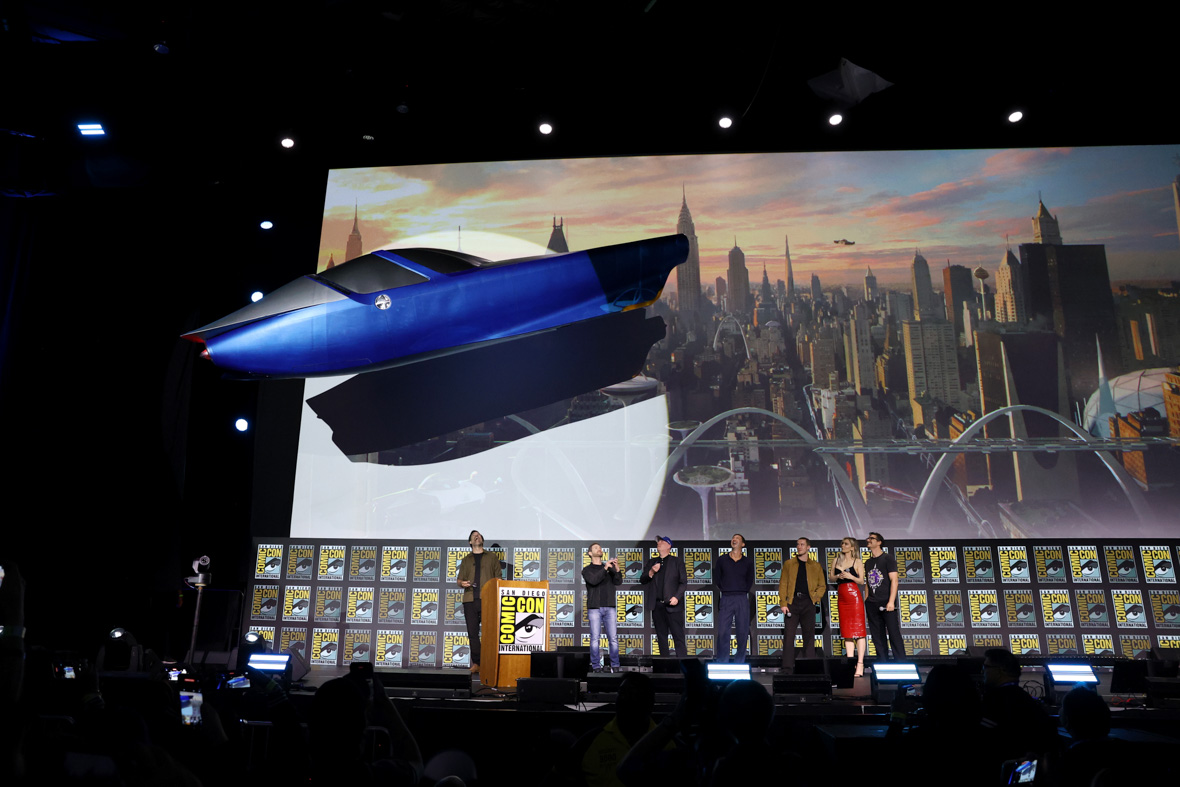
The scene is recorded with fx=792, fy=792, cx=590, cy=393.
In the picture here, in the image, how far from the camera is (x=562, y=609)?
9703mm

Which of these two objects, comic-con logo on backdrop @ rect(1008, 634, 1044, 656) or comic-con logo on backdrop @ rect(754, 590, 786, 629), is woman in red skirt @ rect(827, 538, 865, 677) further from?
comic-con logo on backdrop @ rect(1008, 634, 1044, 656)

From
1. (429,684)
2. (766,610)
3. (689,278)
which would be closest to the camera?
(429,684)

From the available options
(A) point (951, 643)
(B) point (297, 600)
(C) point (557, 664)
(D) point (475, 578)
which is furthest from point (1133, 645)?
(B) point (297, 600)

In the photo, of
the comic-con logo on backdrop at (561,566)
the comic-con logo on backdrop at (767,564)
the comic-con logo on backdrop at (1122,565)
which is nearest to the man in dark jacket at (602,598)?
the comic-con logo on backdrop at (561,566)

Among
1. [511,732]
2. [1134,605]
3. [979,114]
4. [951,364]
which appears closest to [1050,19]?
[979,114]

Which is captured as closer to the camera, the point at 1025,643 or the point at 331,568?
the point at 1025,643

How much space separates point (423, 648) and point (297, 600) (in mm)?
1670

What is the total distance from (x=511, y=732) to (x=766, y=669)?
15.4 feet

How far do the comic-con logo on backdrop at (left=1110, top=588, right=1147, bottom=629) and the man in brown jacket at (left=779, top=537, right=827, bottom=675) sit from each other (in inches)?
140

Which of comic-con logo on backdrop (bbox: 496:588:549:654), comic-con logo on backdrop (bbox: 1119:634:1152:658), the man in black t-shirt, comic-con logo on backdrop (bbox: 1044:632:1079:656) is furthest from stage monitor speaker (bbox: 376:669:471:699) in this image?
comic-con logo on backdrop (bbox: 1119:634:1152:658)

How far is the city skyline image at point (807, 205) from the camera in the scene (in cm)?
1030

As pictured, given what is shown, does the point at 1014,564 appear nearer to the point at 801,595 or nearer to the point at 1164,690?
the point at 1164,690

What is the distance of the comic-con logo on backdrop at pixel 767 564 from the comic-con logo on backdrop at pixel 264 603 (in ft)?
19.3

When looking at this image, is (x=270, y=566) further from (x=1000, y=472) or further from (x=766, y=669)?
(x=1000, y=472)
